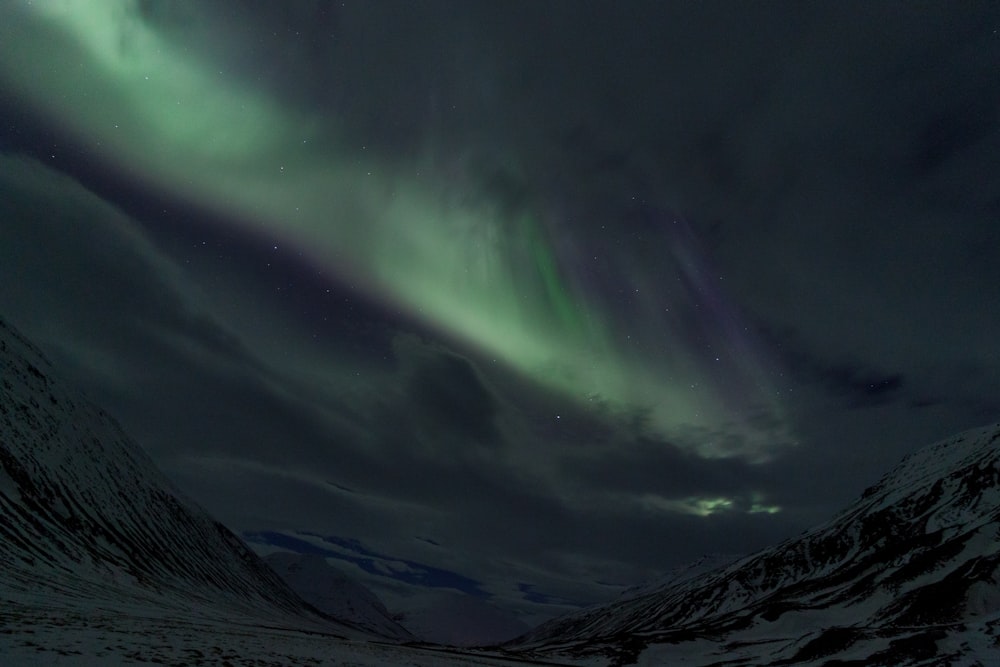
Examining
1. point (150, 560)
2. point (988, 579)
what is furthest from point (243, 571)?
point (988, 579)

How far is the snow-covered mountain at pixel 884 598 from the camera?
5787 cm

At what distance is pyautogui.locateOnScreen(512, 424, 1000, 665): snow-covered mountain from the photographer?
5787cm

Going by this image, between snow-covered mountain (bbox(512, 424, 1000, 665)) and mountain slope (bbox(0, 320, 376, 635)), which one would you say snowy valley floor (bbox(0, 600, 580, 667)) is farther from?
snow-covered mountain (bbox(512, 424, 1000, 665))

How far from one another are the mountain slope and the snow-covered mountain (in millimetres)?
84616

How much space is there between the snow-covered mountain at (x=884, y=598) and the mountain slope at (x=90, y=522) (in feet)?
278

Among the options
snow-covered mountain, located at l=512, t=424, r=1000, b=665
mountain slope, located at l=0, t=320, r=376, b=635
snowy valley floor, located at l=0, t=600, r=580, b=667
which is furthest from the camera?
mountain slope, located at l=0, t=320, r=376, b=635

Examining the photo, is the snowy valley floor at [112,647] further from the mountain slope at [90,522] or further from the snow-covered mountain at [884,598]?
the snow-covered mountain at [884,598]

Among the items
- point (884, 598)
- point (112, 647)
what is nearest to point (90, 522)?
point (112, 647)

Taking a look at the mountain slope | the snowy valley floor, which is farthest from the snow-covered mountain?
the mountain slope

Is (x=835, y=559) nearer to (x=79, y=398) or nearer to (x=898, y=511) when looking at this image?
(x=898, y=511)

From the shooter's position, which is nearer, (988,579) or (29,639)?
(29,639)

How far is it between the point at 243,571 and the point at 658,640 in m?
153

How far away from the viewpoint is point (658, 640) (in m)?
102

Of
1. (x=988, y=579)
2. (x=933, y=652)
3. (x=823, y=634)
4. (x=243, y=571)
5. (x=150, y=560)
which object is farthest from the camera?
(x=243, y=571)
